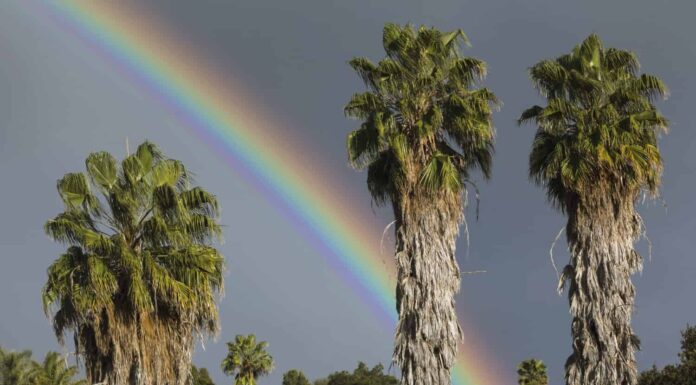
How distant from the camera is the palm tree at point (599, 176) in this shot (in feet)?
81.7

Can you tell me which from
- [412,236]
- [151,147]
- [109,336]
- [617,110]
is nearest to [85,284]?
[109,336]

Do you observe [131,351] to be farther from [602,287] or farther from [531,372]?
[531,372]

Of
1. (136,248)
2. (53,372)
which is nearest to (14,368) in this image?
(53,372)

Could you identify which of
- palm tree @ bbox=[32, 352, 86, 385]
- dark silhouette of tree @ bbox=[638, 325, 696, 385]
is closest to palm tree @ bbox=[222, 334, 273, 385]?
palm tree @ bbox=[32, 352, 86, 385]

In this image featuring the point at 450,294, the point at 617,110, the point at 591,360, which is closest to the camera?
the point at 450,294

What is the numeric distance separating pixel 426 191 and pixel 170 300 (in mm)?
6933

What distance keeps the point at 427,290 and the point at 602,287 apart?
542cm

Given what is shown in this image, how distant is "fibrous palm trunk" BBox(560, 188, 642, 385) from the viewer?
24609 mm

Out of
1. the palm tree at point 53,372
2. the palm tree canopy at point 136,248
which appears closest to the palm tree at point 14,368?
the palm tree at point 53,372

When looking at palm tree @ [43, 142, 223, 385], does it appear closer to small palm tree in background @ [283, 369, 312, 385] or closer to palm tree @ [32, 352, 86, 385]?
palm tree @ [32, 352, 86, 385]

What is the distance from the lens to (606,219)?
25.9m

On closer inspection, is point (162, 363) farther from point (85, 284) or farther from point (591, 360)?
point (591, 360)

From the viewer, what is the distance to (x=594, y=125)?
26.7 m

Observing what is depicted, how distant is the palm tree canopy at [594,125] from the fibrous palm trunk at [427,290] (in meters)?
4.30
